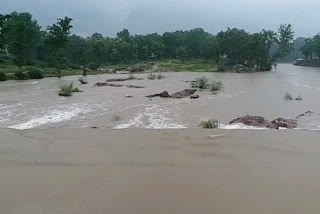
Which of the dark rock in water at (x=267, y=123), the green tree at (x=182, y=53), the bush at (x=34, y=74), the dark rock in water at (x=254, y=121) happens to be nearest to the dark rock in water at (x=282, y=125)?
the dark rock in water at (x=267, y=123)

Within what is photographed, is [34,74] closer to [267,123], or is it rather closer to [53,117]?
[53,117]

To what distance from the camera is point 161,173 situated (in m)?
5.70

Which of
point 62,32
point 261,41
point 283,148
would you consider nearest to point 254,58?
point 261,41

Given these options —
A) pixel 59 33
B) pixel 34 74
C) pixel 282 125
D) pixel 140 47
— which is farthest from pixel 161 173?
pixel 140 47

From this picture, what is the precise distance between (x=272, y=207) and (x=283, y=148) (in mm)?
3204

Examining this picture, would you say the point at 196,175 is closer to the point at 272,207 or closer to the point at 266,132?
the point at 272,207

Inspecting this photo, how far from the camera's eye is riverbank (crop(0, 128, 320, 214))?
176 inches

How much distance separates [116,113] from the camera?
14.3 metres

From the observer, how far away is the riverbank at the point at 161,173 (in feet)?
14.7

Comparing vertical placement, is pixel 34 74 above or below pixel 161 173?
below

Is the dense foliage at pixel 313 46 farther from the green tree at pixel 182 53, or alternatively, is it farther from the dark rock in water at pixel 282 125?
the dark rock in water at pixel 282 125

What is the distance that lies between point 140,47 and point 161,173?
89.2 meters

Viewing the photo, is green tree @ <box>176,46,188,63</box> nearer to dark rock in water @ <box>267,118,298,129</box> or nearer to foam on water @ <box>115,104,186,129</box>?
foam on water @ <box>115,104,186,129</box>

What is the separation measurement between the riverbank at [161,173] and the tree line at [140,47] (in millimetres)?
40816
